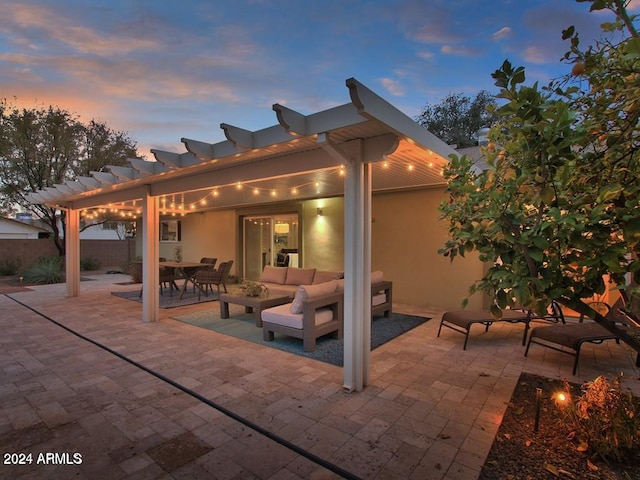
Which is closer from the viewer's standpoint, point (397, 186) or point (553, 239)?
point (553, 239)

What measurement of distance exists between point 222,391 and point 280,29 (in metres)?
6.08

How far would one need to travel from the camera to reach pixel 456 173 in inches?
78.6

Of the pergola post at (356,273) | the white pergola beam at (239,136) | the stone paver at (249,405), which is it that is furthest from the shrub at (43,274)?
the pergola post at (356,273)

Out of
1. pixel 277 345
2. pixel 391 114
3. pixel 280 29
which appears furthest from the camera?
pixel 280 29

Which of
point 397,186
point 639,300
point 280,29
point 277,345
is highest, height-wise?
point 280,29

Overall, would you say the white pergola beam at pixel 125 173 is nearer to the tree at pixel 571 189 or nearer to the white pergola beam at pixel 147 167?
the white pergola beam at pixel 147 167

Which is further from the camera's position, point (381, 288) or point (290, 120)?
point (381, 288)

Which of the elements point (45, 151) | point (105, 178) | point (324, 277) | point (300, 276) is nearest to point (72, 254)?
point (105, 178)

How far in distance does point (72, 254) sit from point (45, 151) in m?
5.65

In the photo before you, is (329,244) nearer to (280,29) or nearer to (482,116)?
(280,29)

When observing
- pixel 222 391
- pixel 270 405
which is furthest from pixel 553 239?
pixel 222 391

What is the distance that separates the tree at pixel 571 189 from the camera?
1207mm

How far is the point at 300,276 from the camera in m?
8.09

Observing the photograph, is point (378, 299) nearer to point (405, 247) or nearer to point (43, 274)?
point (405, 247)
